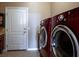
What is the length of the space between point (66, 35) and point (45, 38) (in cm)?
54

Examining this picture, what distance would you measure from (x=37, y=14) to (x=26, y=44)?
43 cm

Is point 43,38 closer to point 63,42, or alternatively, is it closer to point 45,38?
point 45,38

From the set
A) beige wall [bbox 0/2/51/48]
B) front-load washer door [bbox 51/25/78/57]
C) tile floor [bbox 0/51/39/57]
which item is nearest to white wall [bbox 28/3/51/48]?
beige wall [bbox 0/2/51/48]

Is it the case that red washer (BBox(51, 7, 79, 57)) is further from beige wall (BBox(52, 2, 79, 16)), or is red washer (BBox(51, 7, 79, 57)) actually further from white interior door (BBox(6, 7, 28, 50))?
white interior door (BBox(6, 7, 28, 50))

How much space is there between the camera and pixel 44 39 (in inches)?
70.1

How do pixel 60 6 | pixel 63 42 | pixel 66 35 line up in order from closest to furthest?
1. pixel 66 35
2. pixel 63 42
3. pixel 60 6

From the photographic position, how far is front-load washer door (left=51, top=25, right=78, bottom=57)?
114 cm

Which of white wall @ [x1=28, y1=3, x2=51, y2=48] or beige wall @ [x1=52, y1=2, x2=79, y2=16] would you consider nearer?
beige wall @ [x1=52, y1=2, x2=79, y2=16]

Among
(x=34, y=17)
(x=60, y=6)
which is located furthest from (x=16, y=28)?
(x=60, y=6)

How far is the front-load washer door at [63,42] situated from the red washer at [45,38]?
10cm

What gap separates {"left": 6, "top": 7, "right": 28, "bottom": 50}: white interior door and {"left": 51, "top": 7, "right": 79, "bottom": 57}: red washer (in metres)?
0.39

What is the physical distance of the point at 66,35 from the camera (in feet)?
4.15

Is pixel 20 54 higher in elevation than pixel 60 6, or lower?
lower

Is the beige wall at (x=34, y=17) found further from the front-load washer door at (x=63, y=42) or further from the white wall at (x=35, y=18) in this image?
the front-load washer door at (x=63, y=42)
